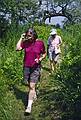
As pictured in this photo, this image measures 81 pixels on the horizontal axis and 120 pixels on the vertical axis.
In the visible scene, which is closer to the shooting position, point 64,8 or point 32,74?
point 32,74

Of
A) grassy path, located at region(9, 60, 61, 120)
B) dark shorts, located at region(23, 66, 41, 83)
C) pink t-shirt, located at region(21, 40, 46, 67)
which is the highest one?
pink t-shirt, located at region(21, 40, 46, 67)

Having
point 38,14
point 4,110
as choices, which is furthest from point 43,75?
point 38,14

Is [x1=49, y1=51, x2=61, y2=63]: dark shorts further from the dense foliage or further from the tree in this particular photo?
the tree

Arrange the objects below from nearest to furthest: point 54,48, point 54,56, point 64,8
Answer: point 54,48 → point 54,56 → point 64,8

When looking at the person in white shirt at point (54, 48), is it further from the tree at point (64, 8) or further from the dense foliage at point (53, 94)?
the tree at point (64, 8)

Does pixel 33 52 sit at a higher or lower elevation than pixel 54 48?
higher

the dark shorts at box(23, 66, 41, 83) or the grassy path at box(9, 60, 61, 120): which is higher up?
the dark shorts at box(23, 66, 41, 83)

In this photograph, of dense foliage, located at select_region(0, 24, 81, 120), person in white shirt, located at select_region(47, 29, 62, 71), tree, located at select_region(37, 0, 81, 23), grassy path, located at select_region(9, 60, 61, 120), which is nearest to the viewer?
dense foliage, located at select_region(0, 24, 81, 120)

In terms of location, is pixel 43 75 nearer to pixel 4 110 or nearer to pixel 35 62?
A: pixel 35 62

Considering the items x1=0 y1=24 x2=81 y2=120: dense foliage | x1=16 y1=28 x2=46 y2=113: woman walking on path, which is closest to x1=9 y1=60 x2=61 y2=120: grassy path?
x1=0 y1=24 x2=81 y2=120: dense foliage

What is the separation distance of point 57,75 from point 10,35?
533 centimetres

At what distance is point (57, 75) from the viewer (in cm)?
858

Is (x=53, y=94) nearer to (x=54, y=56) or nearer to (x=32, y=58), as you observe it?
(x=32, y=58)

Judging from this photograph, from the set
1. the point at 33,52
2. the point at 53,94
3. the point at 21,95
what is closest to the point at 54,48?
the point at 21,95
